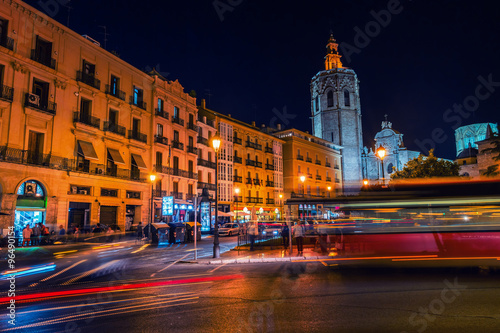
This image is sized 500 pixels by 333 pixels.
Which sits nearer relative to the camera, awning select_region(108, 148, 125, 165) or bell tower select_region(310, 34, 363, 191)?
awning select_region(108, 148, 125, 165)

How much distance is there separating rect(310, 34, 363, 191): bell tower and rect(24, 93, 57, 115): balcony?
60.6 meters

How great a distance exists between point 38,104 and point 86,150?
16.0 feet

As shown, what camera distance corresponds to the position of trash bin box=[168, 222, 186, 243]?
82.8 ft

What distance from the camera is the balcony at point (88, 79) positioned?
92.6 feet

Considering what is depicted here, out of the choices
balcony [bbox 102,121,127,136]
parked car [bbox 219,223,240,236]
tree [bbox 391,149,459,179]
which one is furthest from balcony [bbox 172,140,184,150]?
tree [bbox 391,149,459,179]

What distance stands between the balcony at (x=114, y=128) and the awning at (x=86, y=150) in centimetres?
246

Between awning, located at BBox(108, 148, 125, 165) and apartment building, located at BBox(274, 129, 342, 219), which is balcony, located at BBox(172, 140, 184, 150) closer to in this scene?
awning, located at BBox(108, 148, 125, 165)

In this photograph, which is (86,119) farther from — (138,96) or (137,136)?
(138,96)

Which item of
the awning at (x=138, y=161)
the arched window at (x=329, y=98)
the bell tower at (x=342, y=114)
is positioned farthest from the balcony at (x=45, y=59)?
the arched window at (x=329, y=98)

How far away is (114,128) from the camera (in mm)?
31312

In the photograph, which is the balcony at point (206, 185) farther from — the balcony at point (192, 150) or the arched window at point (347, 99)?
the arched window at point (347, 99)

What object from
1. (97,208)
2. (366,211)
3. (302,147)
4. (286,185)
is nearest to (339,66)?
(302,147)

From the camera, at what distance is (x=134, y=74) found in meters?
34.6

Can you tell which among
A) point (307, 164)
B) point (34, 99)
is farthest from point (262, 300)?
point (307, 164)
